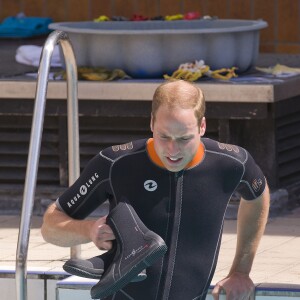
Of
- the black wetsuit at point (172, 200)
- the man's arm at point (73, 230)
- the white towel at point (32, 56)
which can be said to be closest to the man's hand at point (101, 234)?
the man's arm at point (73, 230)

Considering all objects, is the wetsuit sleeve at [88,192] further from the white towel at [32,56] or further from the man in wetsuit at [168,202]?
the white towel at [32,56]

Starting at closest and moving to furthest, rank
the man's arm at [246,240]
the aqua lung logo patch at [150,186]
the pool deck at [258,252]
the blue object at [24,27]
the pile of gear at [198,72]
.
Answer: the aqua lung logo patch at [150,186]
the man's arm at [246,240]
the pool deck at [258,252]
the pile of gear at [198,72]
the blue object at [24,27]

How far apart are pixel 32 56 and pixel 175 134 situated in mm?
4622

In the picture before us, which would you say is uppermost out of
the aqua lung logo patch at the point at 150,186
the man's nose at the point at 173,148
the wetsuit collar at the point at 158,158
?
the man's nose at the point at 173,148

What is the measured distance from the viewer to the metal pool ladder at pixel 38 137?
4.71 metres

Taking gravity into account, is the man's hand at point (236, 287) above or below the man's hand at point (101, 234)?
below

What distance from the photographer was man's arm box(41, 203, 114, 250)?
400 cm

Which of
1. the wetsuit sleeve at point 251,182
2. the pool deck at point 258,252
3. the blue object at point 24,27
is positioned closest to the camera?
the wetsuit sleeve at point 251,182

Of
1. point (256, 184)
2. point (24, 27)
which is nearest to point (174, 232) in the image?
point (256, 184)

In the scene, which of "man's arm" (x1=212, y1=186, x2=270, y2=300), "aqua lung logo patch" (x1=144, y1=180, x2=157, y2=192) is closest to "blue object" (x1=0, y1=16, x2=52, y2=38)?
"man's arm" (x1=212, y1=186, x2=270, y2=300)

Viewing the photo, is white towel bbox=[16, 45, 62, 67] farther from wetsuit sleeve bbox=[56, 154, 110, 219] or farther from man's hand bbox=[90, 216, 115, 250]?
man's hand bbox=[90, 216, 115, 250]

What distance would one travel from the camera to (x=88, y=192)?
4234 mm

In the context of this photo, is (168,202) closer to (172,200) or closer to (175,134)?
(172,200)

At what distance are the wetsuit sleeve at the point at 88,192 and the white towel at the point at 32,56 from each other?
4.14m
